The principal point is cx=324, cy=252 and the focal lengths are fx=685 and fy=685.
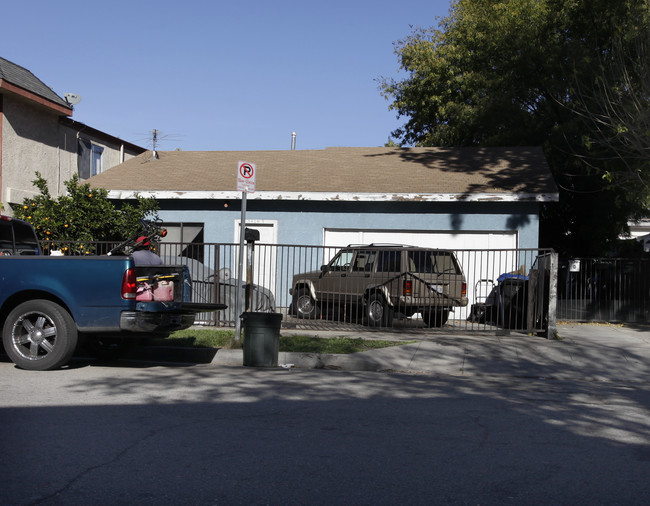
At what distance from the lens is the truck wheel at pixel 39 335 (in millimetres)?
8578

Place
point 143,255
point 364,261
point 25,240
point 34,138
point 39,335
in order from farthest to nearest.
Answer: point 34,138
point 364,261
point 25,240
point 143,255
point 39,335

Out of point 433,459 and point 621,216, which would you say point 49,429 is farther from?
point 621,216

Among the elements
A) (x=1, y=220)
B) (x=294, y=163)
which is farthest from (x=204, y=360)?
(x=294, y=163)

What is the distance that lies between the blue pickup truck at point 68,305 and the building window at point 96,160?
1382 centimetres

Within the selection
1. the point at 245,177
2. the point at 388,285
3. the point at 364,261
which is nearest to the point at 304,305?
the point at 364,261

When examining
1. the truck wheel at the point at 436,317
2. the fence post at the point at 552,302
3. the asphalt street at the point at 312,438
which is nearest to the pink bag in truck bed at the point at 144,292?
the asphalt street at the point at 312,438

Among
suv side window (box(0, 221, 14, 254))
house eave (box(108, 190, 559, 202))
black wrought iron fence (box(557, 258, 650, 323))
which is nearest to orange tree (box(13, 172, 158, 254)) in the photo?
house eave (box(108, 190, 559, 202))

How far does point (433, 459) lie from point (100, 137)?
65.5 ft

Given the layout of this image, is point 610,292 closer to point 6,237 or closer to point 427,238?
point 427,238

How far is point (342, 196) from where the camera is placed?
17125 millimetres

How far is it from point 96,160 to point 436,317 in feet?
44.5

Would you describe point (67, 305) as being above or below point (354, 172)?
below

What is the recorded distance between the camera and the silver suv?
1341 cm

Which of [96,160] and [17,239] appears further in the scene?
→ [96,160]
